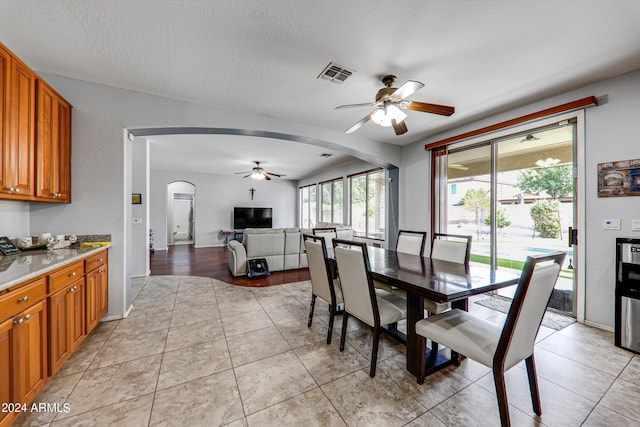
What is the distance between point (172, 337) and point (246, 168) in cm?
594

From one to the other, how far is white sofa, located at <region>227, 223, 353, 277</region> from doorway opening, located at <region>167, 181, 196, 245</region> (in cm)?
632

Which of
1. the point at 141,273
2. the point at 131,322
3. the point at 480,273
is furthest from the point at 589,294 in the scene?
the point at 141,273

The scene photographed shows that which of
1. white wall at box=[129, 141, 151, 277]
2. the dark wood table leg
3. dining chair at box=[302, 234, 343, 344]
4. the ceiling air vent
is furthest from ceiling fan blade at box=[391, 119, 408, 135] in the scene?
white wall at box=[129, 141, 151, 277]

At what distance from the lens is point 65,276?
1893 millimetres

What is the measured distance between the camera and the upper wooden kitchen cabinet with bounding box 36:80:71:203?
215cm

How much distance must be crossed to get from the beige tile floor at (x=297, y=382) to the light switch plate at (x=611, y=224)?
1.07 metres

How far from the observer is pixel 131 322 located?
276 cm

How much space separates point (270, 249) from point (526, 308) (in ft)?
13.7

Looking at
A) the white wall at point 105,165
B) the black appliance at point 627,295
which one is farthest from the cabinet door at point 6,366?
the black appliance at point 627,295

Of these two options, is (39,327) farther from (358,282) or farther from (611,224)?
(611,224)

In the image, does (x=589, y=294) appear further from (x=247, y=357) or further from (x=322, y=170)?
(x=322, y=170)

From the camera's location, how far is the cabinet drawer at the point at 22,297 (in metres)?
1.29

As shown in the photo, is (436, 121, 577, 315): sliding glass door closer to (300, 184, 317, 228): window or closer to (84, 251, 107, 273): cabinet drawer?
(84, 251, 107, 273): cabinet drawer

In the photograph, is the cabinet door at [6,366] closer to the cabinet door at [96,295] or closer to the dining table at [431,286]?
the cabinet door at [96,295]
